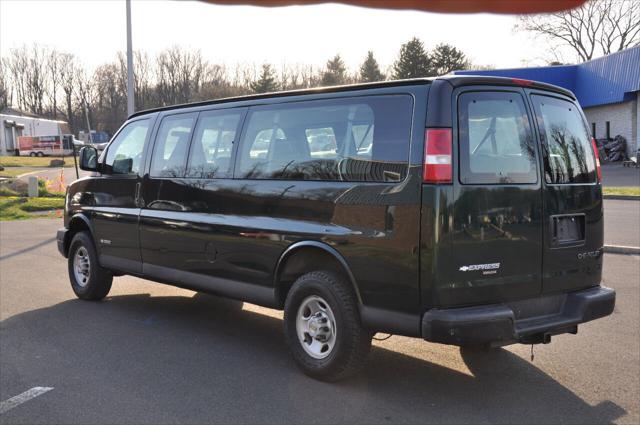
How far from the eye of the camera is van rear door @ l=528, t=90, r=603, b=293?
A: 430 cm

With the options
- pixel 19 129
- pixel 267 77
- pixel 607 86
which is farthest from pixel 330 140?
pixel 19 129

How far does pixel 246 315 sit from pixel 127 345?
58.0 inches

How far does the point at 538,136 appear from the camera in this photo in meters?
4.31

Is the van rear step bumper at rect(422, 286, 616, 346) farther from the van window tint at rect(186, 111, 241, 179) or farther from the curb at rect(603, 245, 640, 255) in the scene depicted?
the curb at rect(603, 245, 640, 255)

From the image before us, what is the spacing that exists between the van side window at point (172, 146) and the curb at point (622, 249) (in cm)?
694

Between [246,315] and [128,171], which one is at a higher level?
[128,171]

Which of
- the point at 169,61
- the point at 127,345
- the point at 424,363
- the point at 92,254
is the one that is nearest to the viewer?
the point at 169,61

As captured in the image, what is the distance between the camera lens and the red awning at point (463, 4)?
95 cm

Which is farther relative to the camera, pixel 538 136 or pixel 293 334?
pixel 293 334

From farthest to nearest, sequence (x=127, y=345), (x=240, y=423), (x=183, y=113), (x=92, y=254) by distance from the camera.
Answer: (x=92, y=254)
(x=183, y=113)
(x=127, y=345)
(x=240, y=423)

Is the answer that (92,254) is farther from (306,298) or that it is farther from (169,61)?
(169,61)

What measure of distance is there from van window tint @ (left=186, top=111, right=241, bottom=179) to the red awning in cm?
451

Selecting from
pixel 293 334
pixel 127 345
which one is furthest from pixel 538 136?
pixel 127 345

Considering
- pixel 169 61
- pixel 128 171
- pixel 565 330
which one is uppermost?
pixel 169 61
